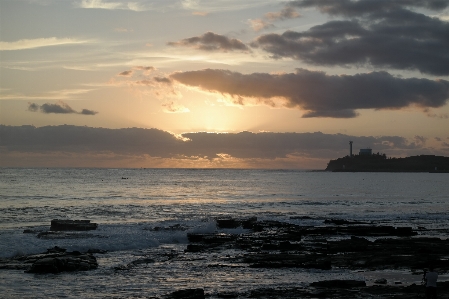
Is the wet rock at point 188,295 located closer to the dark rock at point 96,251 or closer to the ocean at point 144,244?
the ocean at point 144,244

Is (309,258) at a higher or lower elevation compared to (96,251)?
higher

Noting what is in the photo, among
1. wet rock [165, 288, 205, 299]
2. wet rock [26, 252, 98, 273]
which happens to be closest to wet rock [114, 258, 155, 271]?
wet rock [26, 252, 98, 273]

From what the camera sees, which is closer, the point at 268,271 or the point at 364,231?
the point at 268,271

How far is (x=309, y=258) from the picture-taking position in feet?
101

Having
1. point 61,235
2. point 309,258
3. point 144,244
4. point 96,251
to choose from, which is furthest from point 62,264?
point 309,258

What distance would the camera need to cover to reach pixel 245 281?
25.2 meters

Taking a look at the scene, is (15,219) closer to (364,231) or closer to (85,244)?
(85,244)

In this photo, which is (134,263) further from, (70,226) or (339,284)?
(70,226)

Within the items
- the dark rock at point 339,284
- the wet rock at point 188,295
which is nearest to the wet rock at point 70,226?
the wet rock at point 188,295

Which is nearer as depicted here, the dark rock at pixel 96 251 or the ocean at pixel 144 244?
the ocean at pixel 144 244

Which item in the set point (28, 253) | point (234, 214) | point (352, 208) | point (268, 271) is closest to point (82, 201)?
point (234, 214)

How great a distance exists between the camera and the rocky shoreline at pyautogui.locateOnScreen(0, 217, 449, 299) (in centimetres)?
2248

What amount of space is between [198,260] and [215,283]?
6.70 metres

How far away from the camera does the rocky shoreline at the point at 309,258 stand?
885 inches
